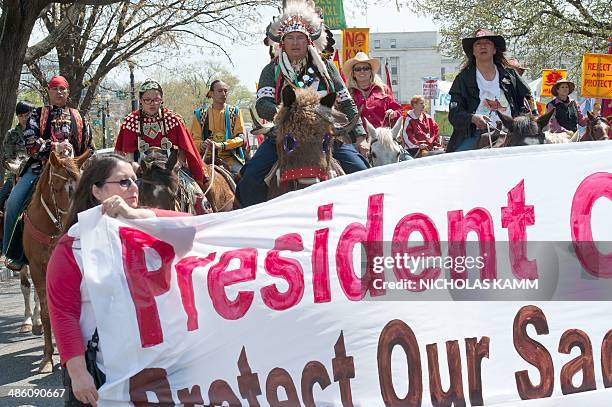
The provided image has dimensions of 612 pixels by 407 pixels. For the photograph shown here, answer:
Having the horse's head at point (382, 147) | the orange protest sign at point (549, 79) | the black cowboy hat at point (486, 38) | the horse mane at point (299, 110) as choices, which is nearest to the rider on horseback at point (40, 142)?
the horse mane at point (299, 110)

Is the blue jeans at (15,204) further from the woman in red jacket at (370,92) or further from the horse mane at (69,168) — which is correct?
the woman in red jacket at (370,92)

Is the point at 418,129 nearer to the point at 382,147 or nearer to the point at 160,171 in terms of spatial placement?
the point at 382,147

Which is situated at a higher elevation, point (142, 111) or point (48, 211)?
point (142, 111)

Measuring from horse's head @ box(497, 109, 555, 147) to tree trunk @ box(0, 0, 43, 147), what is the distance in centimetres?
1057

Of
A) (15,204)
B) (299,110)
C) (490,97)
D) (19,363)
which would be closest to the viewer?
(299,110)

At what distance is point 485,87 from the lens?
353 inches

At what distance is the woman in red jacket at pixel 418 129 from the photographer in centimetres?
1736

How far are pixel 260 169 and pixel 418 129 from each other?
1061 centimetres

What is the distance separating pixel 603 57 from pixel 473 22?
12971 millimetres

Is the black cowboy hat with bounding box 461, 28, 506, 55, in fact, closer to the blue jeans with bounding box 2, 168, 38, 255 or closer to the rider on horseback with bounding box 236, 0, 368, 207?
the rider on horseback with bounding box 236, 0, 368, 207

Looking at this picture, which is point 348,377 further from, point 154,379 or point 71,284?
point 71,284

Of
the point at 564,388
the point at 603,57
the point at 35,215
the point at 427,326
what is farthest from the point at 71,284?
the point at 603,57

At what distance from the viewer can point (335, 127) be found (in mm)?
7148

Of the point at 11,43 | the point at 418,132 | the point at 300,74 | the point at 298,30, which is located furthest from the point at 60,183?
the point at 418,132
